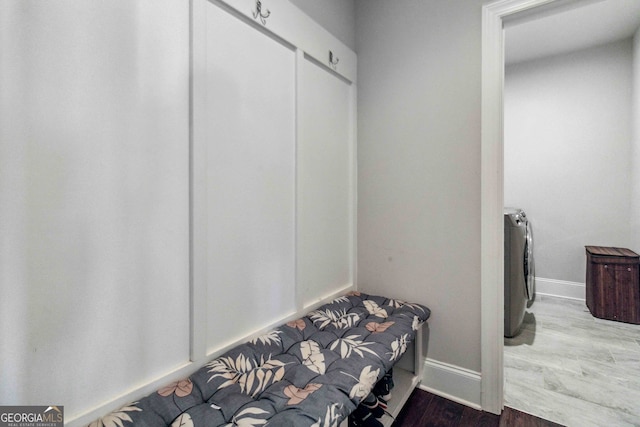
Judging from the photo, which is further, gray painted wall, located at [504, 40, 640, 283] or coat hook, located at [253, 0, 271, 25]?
gray painted wall, located at [504, 40, 640, 283]

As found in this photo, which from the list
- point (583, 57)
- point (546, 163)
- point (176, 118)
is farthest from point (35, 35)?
point (583, 57)

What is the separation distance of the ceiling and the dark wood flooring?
106 inches

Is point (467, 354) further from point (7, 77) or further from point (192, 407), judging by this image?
point (7, 77)

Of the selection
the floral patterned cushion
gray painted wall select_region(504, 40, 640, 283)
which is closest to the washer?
the floral patterned cushion

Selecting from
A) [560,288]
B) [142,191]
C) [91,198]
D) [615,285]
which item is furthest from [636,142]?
[91,198]

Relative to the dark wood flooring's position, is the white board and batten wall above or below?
above

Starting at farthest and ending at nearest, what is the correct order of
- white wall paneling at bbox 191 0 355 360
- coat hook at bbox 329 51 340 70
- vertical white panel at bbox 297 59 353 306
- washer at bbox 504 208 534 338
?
washer at bbox 504 208 534 338 < coat hook at bbox 329 51 340 70 < vertical white panel at bbox 297 59 353 306 < white wall paneling at bbox 191 0 355 360

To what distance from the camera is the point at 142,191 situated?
3.21 ft

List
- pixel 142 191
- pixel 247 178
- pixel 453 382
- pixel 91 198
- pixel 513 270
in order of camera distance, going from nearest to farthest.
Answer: pixel 91 198 < pixel 142 191 < pixel 247 178 < pixel 453 382 < pixel 513 270

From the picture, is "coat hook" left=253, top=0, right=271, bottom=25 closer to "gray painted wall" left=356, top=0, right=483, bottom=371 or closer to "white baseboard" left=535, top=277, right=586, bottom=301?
"gray painted wall" left=356, top=0, right=483, bottom=371

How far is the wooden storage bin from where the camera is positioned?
2746mm

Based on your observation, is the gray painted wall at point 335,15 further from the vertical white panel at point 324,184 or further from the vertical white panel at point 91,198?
the vertical white panel at point 91,198

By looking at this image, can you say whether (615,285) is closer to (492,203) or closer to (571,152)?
(571,152)

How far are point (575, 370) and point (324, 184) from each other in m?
2.13
